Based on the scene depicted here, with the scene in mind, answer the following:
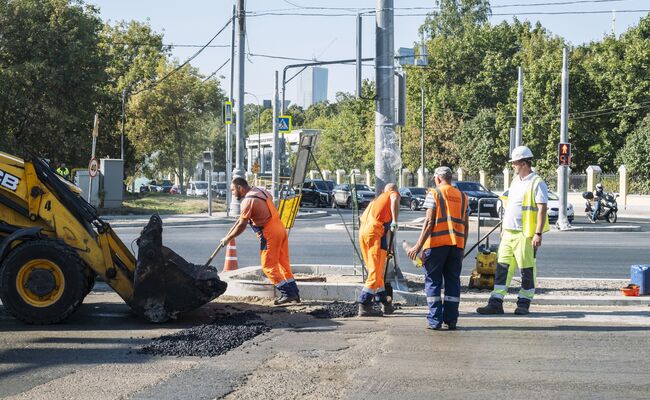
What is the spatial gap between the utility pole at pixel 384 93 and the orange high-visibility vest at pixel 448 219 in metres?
2.39

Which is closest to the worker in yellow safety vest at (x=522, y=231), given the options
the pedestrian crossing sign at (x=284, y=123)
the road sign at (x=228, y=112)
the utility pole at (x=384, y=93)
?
the utility pole at (x=384, y=93)

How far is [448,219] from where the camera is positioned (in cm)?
934

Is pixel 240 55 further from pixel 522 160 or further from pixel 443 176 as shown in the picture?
pixel 443 176

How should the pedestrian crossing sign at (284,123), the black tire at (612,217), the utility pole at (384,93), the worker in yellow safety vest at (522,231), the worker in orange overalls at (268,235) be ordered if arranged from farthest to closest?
1. the pedestrian crossing sign at (284,123)
2. the black tire at (612,217)
3. the utility pole at (384,93)
4. the worker in orange overalls at (268,235)
5. the worker in yellow safety vest at (522,231)

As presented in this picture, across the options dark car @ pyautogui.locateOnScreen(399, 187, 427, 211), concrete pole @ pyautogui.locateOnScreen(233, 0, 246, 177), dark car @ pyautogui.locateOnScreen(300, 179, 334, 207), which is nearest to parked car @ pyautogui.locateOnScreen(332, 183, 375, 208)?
dark car @ pyautogui.locateOnScreen(300, 179, 334, 207)

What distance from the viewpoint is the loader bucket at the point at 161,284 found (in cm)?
920

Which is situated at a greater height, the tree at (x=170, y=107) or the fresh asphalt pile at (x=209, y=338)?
the tree at (x=170, y=107)

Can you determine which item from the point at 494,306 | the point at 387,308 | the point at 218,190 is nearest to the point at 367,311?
the point at 387,308

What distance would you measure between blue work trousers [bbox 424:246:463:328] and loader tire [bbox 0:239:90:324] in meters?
3.71

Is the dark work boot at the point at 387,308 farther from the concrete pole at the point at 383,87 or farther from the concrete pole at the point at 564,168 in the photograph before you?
the concrete pole at the point at 564,168

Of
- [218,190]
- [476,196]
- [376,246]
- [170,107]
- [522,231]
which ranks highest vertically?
[170,107]

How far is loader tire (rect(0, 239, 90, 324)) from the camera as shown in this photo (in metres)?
9.08

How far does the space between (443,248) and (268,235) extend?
7.81ft

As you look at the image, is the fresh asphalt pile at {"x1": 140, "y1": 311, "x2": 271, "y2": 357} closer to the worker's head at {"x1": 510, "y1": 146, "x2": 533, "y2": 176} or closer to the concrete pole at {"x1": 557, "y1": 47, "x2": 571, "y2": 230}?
the worker's head at {"x1": 510, "y1": 146, "x2": 533, "y2": 176}
